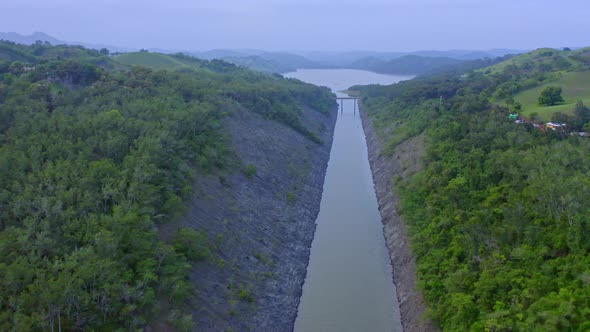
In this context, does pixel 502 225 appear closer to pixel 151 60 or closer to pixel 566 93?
pixel 566 93

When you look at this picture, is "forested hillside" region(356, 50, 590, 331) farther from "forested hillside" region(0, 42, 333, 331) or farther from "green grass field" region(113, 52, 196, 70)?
"green grass field" region(113, 52, 196, 70)

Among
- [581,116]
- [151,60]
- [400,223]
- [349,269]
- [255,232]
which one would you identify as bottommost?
[349,269]

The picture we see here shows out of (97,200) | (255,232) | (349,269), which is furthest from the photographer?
(255,232)

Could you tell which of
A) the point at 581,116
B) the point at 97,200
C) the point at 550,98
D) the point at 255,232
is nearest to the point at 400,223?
the point at 255,232

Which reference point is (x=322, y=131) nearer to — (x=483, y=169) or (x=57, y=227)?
(x=483, y=169)

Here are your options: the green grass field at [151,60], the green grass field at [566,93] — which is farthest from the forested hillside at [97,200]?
the green grass field at [151,60]

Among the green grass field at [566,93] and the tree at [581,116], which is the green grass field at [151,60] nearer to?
the green grass field at [566,93]

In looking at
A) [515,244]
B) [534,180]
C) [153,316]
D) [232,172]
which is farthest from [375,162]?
[153,316]
